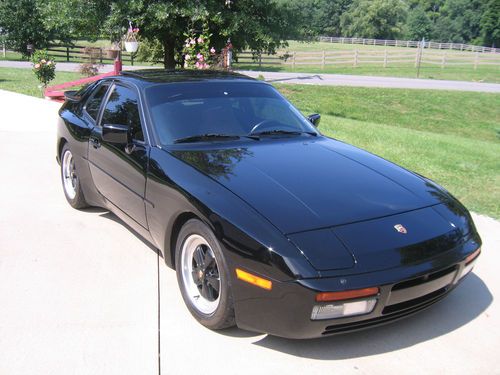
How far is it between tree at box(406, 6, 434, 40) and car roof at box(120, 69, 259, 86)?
106m

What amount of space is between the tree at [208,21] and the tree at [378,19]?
79.7 m

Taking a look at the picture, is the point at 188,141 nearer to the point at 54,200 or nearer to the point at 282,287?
the point at 282,287

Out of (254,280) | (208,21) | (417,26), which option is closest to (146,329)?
(254,280)

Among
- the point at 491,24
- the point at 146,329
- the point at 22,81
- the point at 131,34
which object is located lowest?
the point at 146,329

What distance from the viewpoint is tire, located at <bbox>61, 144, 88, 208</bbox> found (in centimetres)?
524

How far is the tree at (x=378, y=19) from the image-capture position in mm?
88750

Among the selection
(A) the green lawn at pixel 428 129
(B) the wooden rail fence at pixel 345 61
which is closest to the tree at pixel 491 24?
(B) the wooden rail fence at pixel 345 61

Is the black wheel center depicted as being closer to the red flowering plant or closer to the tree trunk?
the red flowering plant

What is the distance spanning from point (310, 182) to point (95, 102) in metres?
2.61

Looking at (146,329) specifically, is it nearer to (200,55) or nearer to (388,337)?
(388,337)

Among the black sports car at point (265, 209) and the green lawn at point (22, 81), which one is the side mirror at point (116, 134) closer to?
the black sports car at point (265, 209)

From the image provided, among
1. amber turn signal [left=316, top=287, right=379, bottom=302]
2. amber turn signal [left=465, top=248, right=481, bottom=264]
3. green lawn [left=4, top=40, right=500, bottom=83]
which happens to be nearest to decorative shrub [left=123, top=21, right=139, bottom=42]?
amber turn signal [left=465, top=248, right=481, bottom=264]

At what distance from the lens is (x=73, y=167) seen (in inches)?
210

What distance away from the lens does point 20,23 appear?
106 feet
